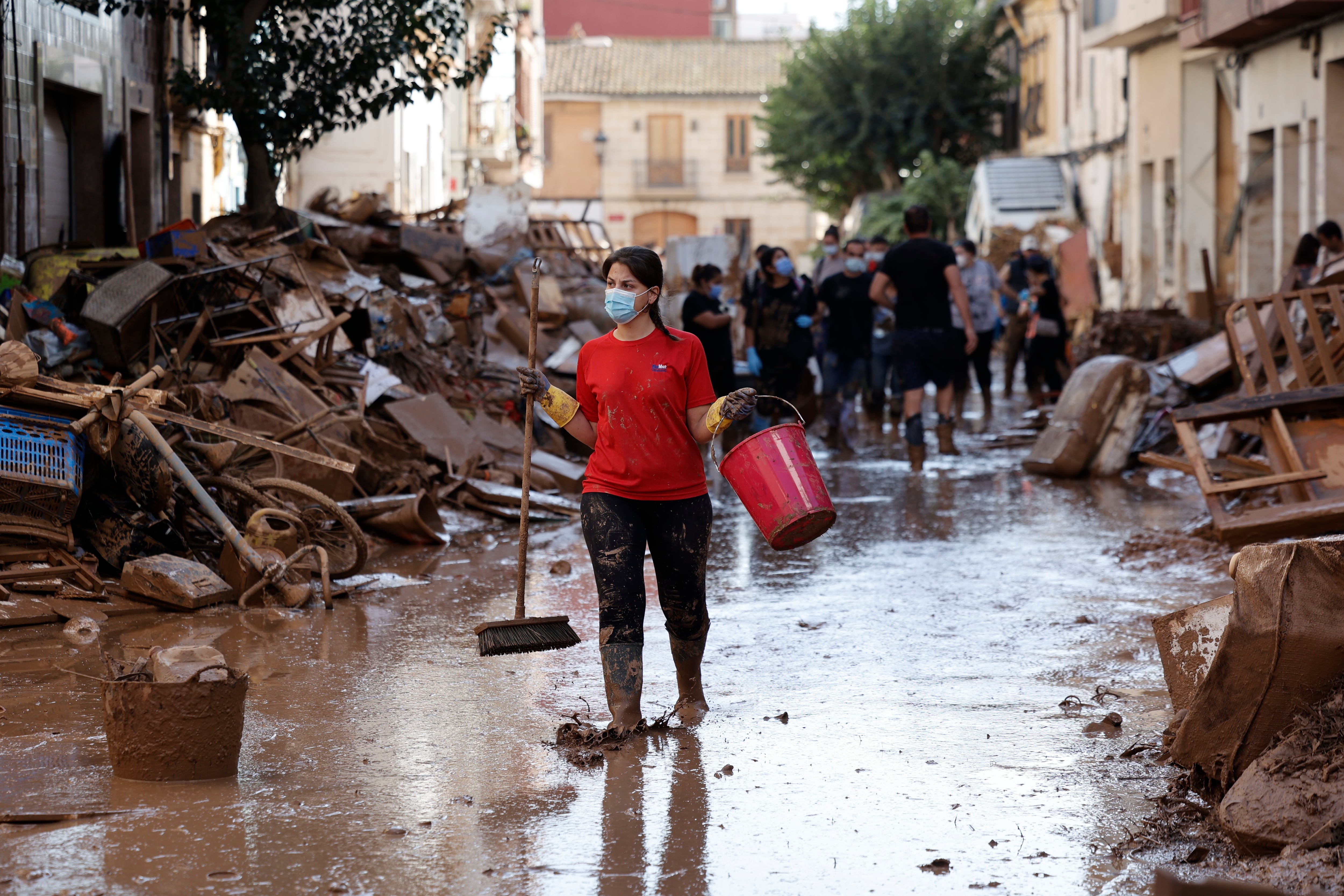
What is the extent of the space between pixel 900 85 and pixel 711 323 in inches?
1061

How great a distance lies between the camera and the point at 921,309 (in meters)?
11.5

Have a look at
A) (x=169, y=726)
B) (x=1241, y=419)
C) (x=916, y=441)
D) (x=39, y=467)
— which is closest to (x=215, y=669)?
(x=169, y=726)

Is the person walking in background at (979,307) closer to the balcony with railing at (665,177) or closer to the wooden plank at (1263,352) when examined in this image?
the wooden plank at (1263,352)

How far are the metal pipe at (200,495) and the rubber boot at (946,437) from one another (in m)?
6.82

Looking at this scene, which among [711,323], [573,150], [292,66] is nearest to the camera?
[711,323]

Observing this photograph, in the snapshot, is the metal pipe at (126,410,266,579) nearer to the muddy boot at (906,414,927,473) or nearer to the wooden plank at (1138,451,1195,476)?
the wooden plank at (1138,451,1195,476)

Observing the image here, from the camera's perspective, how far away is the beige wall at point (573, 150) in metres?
58.5

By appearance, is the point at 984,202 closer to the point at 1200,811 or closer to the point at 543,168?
the point at 1200,811

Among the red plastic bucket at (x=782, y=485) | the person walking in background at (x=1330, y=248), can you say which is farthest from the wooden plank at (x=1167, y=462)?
the red plastic bucket at (x=782, y=485)

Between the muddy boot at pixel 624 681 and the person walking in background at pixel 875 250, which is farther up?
the person walking in background at pixel 875 250

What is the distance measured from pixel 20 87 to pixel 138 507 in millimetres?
5640

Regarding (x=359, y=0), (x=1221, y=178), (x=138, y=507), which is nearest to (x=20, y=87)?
(x=359, y=0)

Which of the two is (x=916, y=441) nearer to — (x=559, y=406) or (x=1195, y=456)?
(x=1195, y=456)

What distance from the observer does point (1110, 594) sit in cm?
721
